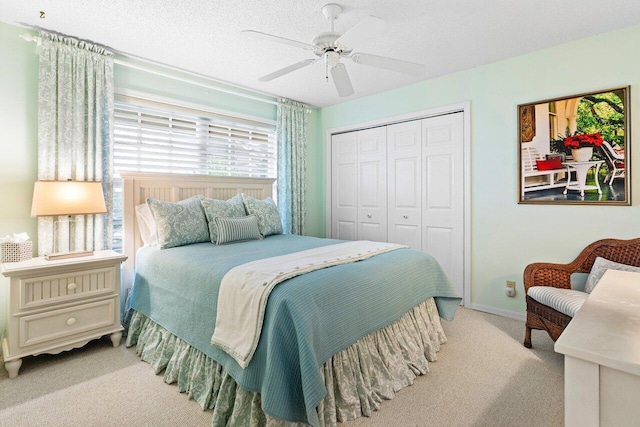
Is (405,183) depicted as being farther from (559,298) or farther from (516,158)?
(559,298)

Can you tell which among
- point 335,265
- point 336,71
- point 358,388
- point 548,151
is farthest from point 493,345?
point 336,71

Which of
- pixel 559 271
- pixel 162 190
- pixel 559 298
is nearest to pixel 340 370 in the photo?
pixel 559 298

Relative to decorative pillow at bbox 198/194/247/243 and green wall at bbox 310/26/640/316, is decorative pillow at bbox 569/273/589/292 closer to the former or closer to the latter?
green wall at bbox 310/26/640/316

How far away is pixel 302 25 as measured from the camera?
8.32ft

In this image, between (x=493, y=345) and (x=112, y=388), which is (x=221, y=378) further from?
(x=493, y=345)

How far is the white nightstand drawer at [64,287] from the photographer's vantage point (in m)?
2.21

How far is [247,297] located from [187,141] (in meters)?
2.51

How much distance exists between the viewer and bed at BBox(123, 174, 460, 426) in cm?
152

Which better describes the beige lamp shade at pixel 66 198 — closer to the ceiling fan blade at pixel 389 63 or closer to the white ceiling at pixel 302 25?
the white ceiling at pixel 302 25

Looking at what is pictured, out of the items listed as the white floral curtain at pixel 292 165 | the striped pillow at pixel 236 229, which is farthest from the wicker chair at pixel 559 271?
the white floral curtain at pixel 292 165

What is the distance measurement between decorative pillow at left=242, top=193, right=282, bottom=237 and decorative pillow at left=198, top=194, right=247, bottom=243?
0.25ft

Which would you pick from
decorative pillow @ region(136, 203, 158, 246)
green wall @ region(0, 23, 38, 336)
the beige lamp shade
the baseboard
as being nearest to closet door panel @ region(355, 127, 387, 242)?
the baseboard

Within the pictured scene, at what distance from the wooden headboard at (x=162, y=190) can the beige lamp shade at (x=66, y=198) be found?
1.43 feet

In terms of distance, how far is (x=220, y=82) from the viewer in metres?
3.78
